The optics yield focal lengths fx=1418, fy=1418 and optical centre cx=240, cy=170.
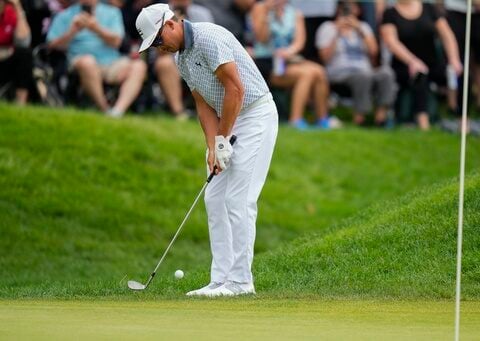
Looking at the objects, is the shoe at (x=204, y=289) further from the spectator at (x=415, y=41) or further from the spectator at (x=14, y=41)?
the spectator at (x=415, y=41)

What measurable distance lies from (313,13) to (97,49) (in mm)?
5383

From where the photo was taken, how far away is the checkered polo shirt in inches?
396

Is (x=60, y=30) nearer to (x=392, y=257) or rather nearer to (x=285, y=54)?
(x=285, y=54)

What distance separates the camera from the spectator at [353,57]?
21.3m

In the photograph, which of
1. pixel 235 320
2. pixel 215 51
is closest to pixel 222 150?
pixel 215 51

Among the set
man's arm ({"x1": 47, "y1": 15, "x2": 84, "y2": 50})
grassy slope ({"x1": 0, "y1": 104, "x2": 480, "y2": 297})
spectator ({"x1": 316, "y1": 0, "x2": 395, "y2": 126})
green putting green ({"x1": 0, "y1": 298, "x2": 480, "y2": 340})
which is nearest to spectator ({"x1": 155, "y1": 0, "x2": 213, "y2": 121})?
grassy slope ({"x1": 0, "y1": 104, "x2": 480, "y2": 297})

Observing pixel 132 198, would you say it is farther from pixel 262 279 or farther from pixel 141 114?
pixel 262 279

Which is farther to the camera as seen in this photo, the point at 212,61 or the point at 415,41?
the point at 415,41

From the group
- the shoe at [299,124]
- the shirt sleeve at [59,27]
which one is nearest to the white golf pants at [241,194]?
the shirt sleeve at [59,27]

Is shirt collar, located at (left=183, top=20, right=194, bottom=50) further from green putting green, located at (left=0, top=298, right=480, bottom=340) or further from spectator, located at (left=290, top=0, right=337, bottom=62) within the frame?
spectator, located at (left=290, top=0, right=337, bottom=62)

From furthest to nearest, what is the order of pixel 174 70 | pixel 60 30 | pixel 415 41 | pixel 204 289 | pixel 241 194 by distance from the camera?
pixel 415 41 → pixel 174 70 → pixel 60 30 → pixel 204 289 → pixel 241 194

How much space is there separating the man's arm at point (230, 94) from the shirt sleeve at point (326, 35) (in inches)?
443

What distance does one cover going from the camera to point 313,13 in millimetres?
23547

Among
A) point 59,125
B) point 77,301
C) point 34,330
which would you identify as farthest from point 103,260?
point 34,330
